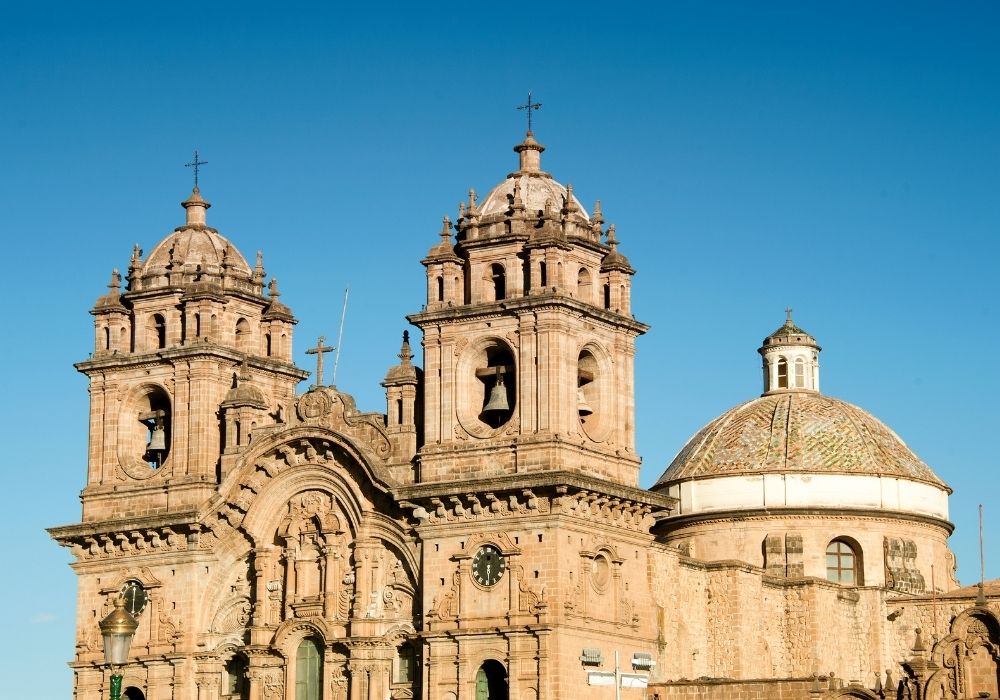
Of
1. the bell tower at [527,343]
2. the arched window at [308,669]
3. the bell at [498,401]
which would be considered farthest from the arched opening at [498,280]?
the arched window at [308,669]

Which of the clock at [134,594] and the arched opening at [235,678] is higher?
the clock at [134,594]

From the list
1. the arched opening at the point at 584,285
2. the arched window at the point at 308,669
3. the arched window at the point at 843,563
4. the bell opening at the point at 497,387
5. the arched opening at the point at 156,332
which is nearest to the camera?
the bell opening at the point at 497,387

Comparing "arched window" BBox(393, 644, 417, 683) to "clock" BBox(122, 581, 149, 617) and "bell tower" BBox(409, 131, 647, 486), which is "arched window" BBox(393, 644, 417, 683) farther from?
"clock" BBox(122, 581, 149, 617)

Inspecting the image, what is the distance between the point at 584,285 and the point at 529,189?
3250 mm

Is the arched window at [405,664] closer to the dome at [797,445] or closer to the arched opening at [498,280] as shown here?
the arched opening at [498,280]

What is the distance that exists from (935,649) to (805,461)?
1318cm

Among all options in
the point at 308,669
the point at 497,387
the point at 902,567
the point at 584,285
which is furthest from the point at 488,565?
the point at 902,567

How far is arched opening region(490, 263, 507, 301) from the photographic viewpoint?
57.1 metres

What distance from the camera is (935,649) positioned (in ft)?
180

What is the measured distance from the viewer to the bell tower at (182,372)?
2404 inches

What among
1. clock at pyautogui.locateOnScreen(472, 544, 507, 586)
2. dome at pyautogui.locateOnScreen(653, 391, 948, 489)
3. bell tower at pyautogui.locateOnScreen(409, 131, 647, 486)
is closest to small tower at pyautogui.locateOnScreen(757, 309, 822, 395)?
dome at pyautogui.locateOnScreen(653, 391, 948, 489)

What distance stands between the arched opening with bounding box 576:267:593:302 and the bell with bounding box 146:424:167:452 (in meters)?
14.0

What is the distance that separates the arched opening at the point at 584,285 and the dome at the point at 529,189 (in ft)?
5.67

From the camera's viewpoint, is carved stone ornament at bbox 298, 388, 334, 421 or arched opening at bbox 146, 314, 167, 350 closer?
carved stone ornament at bbox 298, 388, 334, 421
